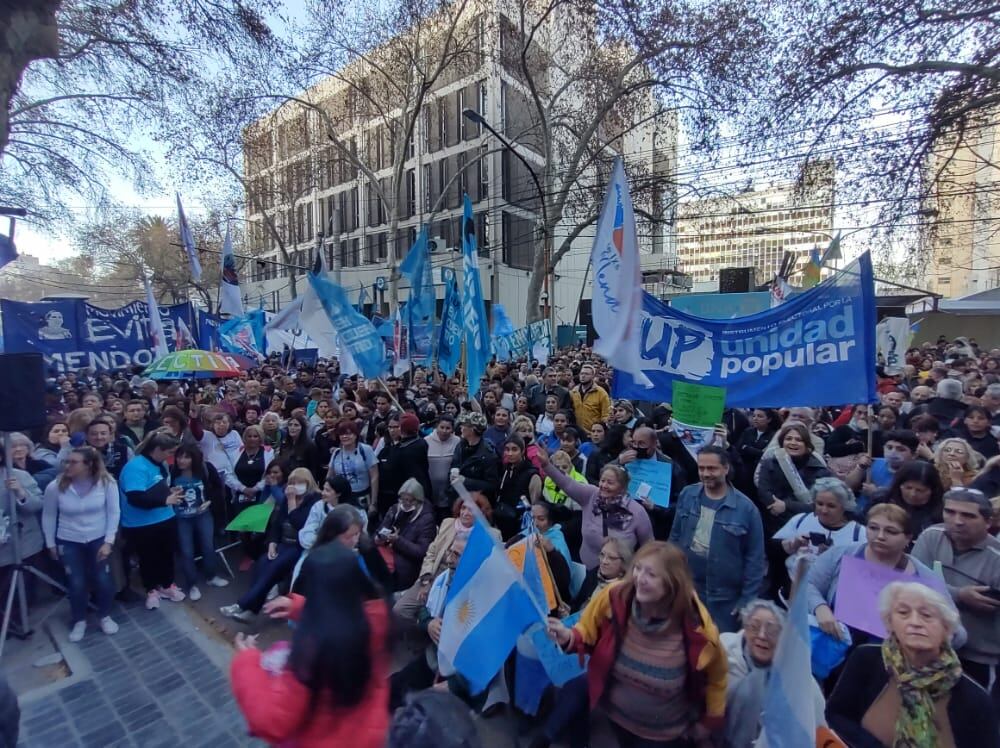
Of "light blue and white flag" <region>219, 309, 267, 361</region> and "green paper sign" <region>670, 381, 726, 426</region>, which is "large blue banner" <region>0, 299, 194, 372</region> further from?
"green paper sign" <region>670, 381, 726, 426</region>

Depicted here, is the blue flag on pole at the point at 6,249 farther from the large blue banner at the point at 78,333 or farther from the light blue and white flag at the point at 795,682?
→ the light blue and white flag at the point at 795,682

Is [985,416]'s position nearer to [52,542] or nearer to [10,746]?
[10,746]

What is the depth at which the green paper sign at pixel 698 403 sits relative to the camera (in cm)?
453

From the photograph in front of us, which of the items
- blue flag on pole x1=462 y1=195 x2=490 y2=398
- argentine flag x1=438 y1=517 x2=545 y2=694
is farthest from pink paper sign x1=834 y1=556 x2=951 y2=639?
blue flag on pole x1=462 y1=195 x2=490 y2=398

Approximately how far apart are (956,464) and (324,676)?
13.9 feet

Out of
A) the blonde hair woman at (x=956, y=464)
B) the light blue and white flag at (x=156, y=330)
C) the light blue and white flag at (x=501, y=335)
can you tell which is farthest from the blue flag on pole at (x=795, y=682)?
the light blue and white flag at (x=501, y=335)

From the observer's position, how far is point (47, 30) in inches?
200

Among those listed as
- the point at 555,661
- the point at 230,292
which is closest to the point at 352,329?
the point at 555,661

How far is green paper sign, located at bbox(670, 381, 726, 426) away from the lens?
4.53 metres

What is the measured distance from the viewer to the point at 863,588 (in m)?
2.63

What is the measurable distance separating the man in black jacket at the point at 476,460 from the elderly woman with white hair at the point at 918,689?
3384 millimetres

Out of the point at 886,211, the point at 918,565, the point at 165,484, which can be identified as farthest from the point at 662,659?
the point at 886,211

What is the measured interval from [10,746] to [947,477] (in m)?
5.41

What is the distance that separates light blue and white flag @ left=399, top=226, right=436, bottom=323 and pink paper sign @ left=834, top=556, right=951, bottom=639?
21.0 ft
